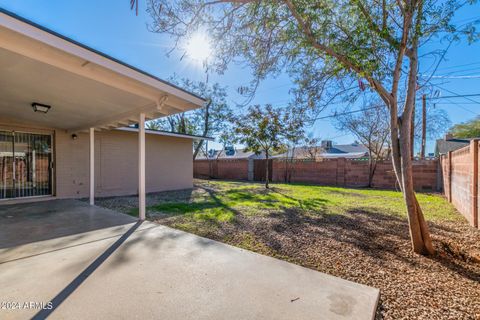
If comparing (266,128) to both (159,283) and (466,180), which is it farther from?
(159,283)

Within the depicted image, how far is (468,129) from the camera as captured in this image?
23.3 m

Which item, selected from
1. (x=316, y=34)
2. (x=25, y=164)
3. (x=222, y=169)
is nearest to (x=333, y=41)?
(x=316, y=34)

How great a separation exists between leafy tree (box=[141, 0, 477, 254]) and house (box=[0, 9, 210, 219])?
1.25 meters

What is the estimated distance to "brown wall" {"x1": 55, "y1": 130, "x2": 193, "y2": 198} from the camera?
8055 millimetres

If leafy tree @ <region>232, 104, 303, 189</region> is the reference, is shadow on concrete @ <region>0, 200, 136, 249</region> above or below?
below

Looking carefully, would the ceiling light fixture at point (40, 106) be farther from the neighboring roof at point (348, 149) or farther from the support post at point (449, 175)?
the neighboring roof at point (348, 149)

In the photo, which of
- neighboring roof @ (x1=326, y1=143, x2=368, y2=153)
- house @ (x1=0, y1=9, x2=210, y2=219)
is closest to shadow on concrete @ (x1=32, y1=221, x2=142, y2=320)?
house @ (x1=0, y1=9, x2=210, y2=219)

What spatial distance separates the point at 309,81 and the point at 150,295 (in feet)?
14.1

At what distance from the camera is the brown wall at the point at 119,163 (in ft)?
26.4

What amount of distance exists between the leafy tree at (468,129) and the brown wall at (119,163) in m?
26.1

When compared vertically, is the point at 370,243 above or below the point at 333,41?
below

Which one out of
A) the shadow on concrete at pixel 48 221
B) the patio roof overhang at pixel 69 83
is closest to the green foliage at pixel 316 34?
the patio roof overhang at pixel 69 83

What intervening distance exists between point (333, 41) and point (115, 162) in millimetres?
8309

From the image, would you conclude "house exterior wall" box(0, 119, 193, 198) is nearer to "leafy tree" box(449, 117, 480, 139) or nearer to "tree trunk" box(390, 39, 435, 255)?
"tree trunk" box(390, 39, 435, 255)
